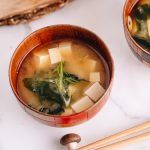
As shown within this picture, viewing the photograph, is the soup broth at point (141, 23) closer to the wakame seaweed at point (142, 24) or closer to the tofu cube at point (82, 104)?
the wakame seaweed at point (142, 24)

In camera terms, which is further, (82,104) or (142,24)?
(142,24)

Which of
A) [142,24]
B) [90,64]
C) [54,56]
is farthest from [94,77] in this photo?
[142,24]

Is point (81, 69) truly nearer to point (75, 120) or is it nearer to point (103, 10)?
point (75, 120)

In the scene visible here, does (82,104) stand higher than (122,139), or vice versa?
(82,104)

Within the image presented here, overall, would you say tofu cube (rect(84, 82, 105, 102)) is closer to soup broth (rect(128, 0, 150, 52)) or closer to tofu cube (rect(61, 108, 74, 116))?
tofu cube (rect(61, 108, 74, 116))

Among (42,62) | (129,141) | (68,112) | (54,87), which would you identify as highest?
(42,62)

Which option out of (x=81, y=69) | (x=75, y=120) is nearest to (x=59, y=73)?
(x=81, y=69)

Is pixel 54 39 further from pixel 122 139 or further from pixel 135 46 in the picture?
pixel 122 139
